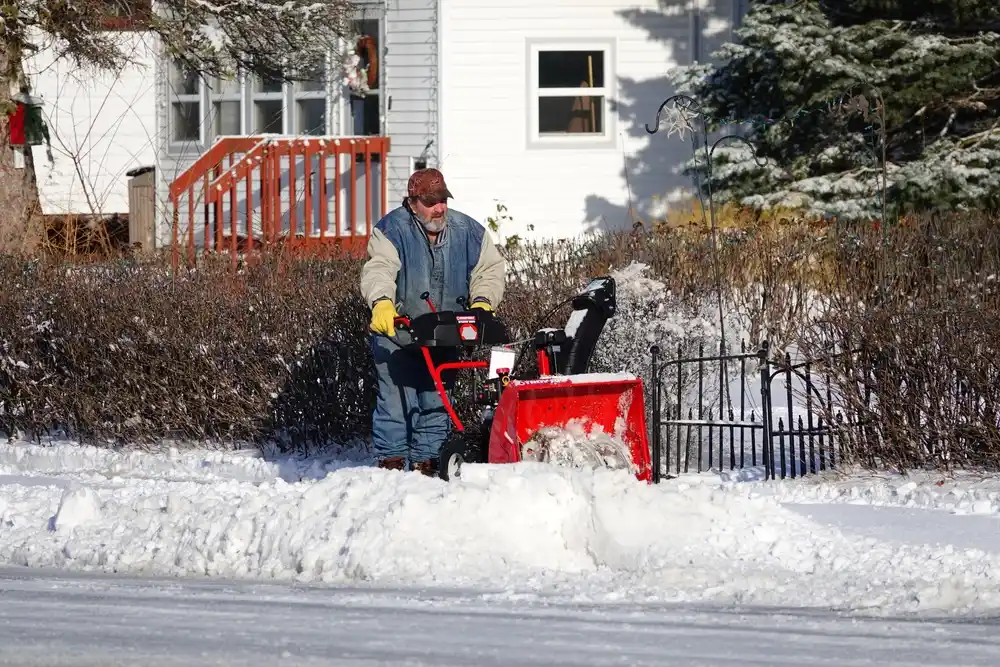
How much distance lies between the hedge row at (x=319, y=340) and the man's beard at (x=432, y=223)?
5.91ft

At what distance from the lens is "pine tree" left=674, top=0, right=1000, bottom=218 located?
16500 mm

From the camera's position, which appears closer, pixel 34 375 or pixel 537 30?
pixel 34 375

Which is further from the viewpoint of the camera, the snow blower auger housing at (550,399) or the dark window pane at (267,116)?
the dark window pane at (267,116)

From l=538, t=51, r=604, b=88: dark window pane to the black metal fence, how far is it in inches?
389

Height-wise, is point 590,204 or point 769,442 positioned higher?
point 590,204

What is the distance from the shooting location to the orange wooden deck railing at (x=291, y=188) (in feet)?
61.1

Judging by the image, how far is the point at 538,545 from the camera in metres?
6.93

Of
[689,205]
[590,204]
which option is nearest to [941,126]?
[689,205]

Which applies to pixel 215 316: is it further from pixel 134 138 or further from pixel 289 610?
pixel 134 138

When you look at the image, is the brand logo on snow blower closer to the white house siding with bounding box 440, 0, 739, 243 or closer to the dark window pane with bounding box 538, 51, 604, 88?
the white house siding with bounding box 440, 0, 739, 243

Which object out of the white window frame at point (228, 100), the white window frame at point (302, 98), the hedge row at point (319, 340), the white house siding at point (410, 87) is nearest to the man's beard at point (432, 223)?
the hedge row at point (319, 340)

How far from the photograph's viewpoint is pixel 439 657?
5422 mm

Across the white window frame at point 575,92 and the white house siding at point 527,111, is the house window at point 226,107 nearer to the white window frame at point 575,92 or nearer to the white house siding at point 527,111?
the white house siding at point 527,111

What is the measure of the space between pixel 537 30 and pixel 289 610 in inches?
582
